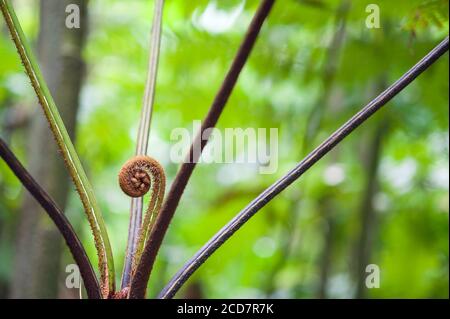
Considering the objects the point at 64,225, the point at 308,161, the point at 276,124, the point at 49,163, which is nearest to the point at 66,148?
the point at 64,225

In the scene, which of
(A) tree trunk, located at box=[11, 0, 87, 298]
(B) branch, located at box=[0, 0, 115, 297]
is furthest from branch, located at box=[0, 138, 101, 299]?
(A) tree trunk, located at box=[11, 0, 87, 298]

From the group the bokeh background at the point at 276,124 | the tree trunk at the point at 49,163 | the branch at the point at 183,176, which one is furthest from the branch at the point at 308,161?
the tree trunk at the point at 49,163

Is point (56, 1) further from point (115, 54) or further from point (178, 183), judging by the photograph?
point (115, 54)

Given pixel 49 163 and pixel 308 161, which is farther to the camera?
pixel 49 163

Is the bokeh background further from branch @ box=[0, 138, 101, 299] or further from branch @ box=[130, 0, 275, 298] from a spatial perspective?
branch @ box=[0, 138, 101, 299]

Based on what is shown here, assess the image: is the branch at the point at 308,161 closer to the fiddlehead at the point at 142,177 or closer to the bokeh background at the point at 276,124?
the fiddlehead at the point at 142,177

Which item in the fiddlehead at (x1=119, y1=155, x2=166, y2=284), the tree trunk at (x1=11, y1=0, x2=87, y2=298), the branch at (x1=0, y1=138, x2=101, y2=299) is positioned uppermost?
the tree trunk at (x1=11, y1=0, x2=87, y2=298)

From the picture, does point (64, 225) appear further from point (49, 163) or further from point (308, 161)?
point (49, 163)
